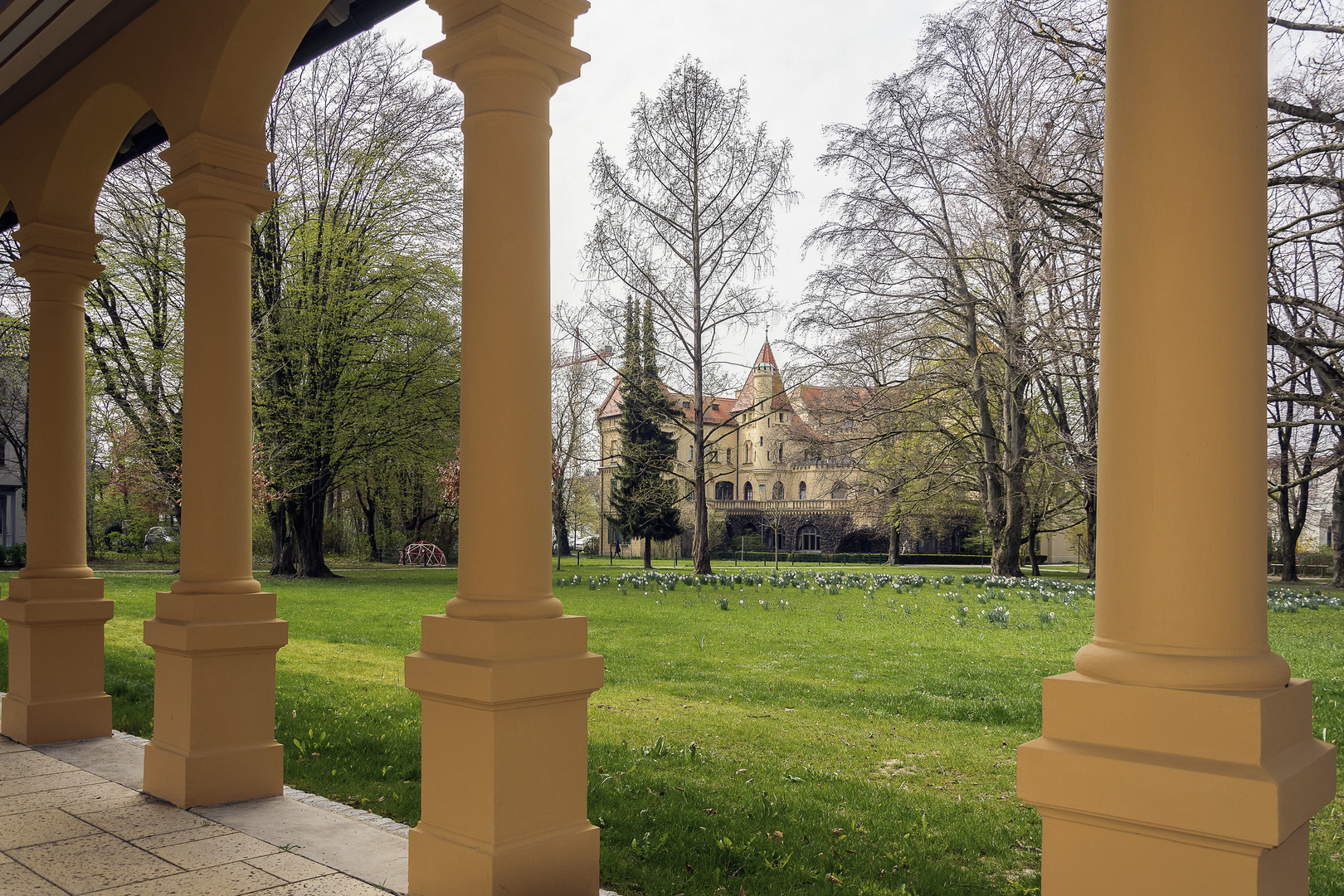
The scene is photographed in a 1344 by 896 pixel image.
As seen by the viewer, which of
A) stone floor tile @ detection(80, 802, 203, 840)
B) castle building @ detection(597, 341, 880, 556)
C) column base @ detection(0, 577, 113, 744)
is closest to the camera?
stone floor tile @ detection(80, 802, 203, 840)

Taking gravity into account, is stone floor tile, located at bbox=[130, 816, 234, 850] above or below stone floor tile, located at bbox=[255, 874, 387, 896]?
below

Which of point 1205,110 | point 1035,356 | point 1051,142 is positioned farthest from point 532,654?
point 1035,356

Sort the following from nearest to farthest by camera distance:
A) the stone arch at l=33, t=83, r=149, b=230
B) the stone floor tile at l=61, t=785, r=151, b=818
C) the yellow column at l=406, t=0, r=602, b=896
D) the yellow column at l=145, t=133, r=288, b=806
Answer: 1. the yellow column at l=406, t=0, r=602, b=896
2. the stone floor tile at l=61, t=785, r=151, b=818
3. the yellow column at l=145, t=133, r=288, b=806
4. the stone arch at l=33, t=83, r=149, b=230

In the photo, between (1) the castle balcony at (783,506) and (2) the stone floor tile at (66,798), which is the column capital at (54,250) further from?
(1) the castle balcony at (783,506)

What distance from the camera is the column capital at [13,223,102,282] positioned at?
6555 mm

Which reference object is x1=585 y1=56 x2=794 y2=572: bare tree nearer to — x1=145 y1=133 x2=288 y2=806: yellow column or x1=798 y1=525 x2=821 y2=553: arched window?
x1=145 y1=133 x2=288 y2=806: yellow column

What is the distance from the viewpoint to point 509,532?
3.61m

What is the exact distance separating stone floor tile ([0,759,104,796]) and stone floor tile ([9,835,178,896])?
115cm

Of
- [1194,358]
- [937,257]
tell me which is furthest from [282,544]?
[1194,358]

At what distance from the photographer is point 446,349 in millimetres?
24828

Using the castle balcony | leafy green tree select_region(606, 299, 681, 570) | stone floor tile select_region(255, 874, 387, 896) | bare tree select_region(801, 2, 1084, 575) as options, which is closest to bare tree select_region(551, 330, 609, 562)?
leafy green tree select_region(606, 299, 681, 570)

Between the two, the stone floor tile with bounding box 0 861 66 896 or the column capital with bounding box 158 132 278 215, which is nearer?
the stone floor tile with bounding box 0 861 66 896

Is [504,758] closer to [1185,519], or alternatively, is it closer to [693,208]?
[1185,519]

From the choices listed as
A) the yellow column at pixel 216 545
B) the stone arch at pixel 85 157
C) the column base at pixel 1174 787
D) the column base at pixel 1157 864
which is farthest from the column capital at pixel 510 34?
the column base at pixel 1157 864
